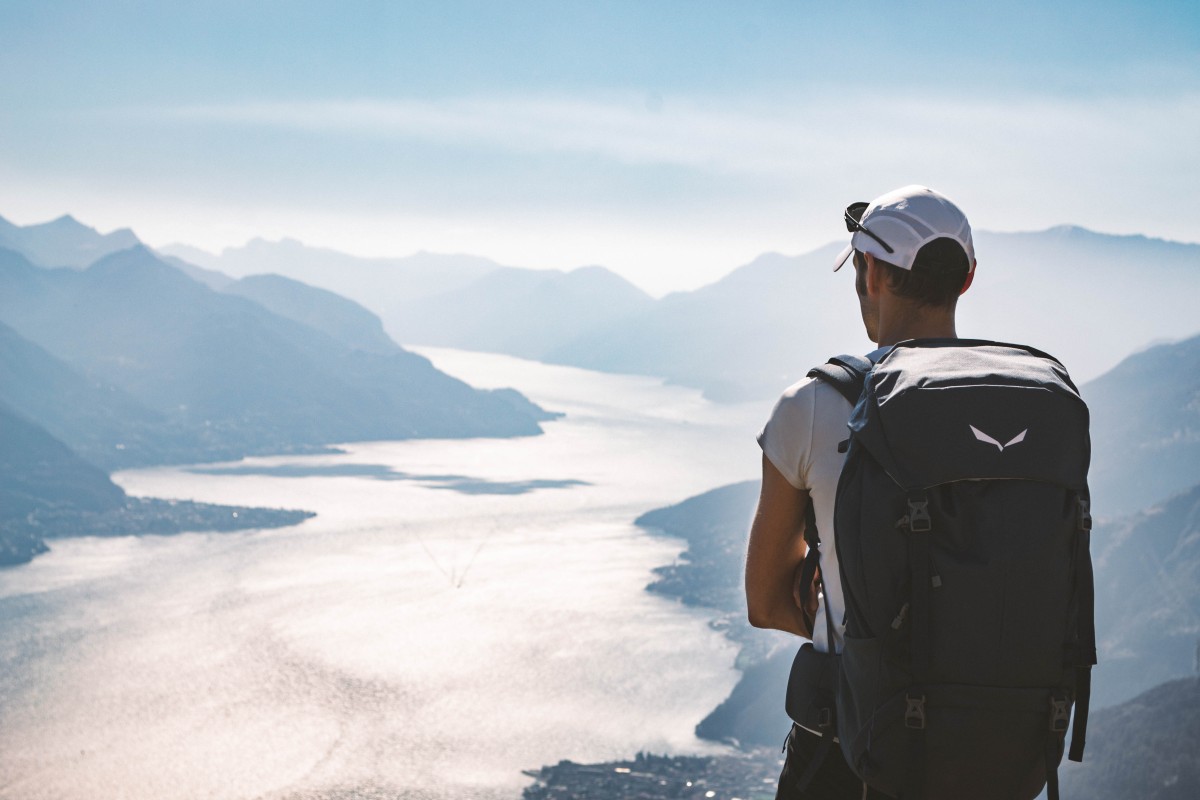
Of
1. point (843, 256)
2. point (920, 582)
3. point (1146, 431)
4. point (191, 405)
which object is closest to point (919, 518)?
point (920, 582)

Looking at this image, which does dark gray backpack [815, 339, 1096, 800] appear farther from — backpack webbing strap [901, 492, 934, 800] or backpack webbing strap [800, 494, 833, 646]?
backpack webbing strap [800, 494, 833, 646]

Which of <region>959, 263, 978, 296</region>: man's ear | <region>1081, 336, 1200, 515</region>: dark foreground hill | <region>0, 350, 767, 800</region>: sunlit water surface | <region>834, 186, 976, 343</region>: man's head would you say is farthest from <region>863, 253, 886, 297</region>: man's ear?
<region>1081, 336, 1200, 515</region>: dark foreground hill

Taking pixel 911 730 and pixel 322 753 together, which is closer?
pixel 911 730

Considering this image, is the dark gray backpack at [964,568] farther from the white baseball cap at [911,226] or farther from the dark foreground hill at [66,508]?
the dark foreground hill at [66,508]

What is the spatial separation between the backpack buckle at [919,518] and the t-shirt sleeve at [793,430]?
23 cm

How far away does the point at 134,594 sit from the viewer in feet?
223

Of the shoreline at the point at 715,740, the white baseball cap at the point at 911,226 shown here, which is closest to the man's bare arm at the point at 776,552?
the white baseball cap at the point at 911,226

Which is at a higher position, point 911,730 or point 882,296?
point 882,296

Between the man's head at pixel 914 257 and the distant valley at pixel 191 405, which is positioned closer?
the man's head at pixel 914 257

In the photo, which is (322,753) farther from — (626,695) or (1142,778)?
(1142,778)

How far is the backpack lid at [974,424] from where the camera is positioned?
5.29 feet

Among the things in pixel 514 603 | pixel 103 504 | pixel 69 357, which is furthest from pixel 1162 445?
pixel 69 357

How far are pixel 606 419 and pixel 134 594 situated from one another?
324 ft

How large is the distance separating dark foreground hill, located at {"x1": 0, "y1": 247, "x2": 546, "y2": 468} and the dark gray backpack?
145601 mm
